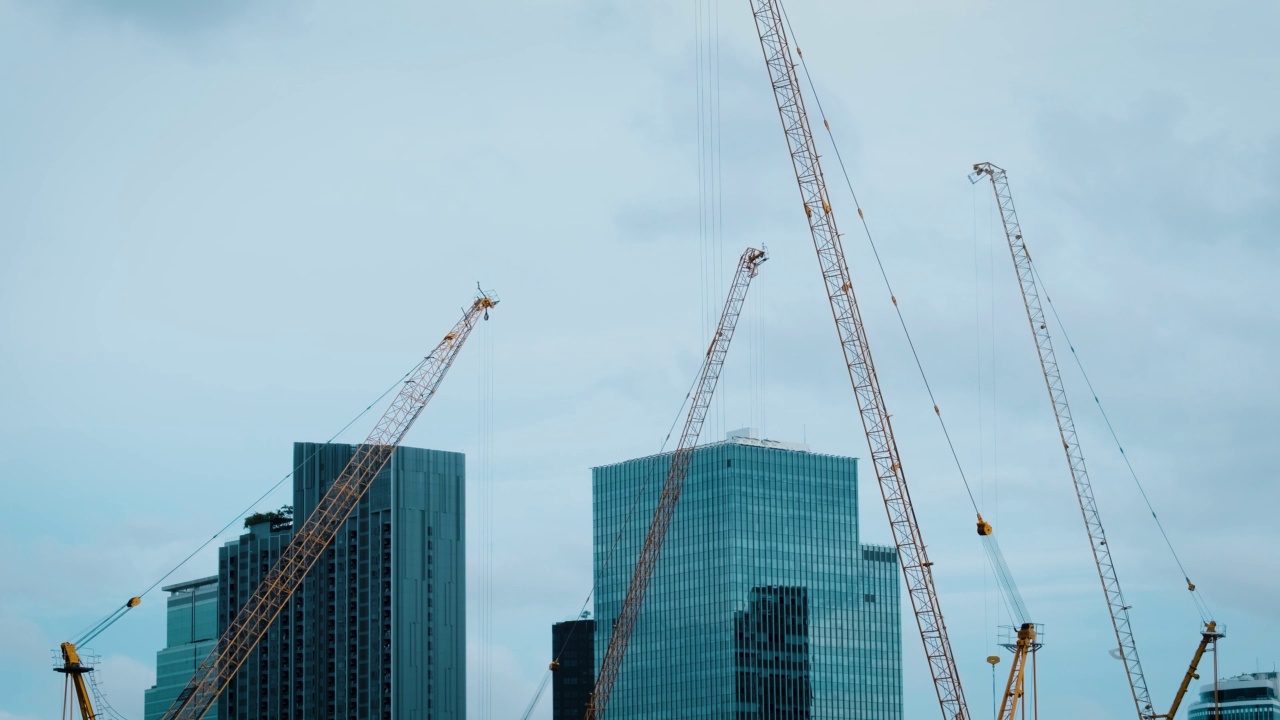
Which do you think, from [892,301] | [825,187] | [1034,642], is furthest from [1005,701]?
[825,187]

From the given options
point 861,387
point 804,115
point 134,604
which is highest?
point 804,115

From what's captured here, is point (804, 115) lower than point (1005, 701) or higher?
higher

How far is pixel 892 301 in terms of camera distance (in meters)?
174

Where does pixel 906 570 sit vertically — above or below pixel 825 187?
below

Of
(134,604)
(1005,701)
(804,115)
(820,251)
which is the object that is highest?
(804,115)

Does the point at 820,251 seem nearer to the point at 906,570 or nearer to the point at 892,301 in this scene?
the point at 892,301

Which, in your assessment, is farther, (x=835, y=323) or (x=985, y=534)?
(x=835, y=323)

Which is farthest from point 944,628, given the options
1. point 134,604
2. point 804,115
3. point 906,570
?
point 134,604

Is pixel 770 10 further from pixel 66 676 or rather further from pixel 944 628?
pixel 66 676

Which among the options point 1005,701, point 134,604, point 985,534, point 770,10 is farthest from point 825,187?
point 134,604

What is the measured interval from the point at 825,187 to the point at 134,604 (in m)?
71.1

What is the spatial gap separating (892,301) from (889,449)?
1335 centimetres

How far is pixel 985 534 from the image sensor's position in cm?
16362

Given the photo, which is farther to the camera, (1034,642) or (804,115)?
(804,115)
